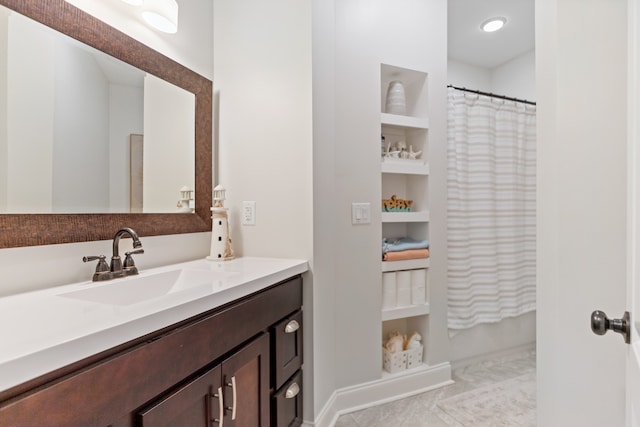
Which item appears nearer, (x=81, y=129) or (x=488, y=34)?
(x=81, y=129)

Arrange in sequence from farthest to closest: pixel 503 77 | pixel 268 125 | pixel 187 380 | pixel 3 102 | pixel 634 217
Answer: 1. pixel 503 77
2. pixel 268 125
3. pixel 3 102
4. pixel 187 380
5. pixel 634 217

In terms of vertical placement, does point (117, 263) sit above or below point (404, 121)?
below

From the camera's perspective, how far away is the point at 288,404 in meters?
1.30

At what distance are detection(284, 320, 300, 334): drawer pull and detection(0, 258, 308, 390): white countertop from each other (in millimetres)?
206

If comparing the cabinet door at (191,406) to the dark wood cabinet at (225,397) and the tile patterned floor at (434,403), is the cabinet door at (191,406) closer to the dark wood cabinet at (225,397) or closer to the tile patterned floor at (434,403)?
the dark wood cabinet at (225,397)

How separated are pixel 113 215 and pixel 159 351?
713mm

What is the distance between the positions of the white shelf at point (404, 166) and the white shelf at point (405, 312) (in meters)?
0.86

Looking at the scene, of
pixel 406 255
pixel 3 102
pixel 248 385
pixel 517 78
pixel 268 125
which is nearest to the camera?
pixel 3 102

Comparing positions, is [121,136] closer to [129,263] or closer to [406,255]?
[129,263]

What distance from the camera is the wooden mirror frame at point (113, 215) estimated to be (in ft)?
3.11

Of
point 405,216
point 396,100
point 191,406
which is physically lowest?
point 191,406

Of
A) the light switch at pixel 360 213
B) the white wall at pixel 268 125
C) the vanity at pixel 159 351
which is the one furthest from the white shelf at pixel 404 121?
the vanity at pixel 159 351

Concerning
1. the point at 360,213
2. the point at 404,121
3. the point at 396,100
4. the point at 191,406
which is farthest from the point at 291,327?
the point at 396,100

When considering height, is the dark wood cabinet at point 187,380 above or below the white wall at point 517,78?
below
